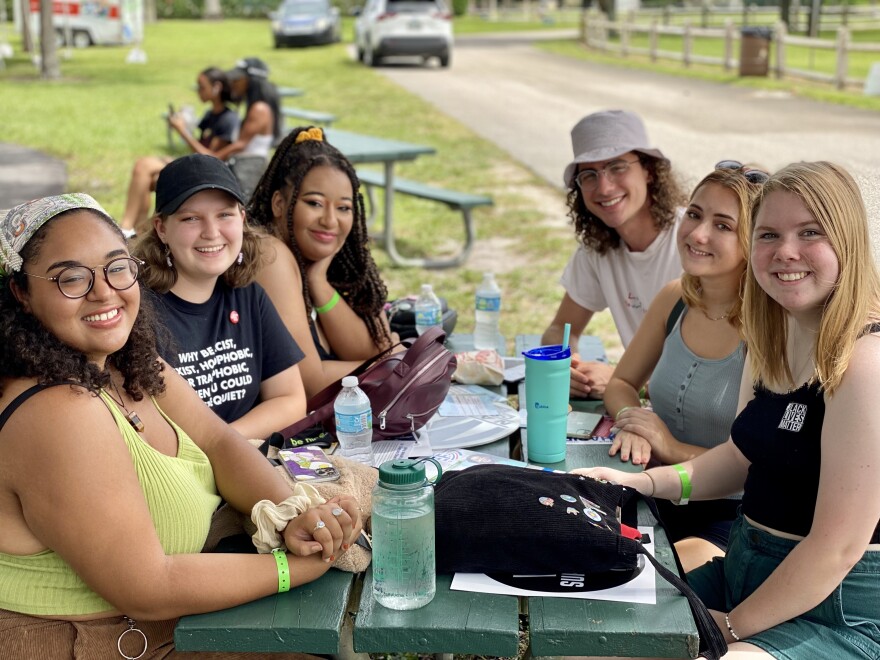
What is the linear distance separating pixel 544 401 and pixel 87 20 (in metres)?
33.9

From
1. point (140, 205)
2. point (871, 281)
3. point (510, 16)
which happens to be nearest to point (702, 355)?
point (871, 281)

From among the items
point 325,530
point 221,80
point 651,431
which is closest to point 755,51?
point 221,80

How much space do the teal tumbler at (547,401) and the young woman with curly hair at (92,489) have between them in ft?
2.26

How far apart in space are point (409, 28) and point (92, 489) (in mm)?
24086

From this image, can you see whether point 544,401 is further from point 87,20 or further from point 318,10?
point 87,20

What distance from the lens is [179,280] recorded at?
3094 millimetres

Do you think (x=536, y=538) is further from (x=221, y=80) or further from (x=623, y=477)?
(x=221, y=80)

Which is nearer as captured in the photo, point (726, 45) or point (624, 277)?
point (624, 277)

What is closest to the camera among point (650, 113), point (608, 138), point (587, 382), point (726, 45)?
point (587, 382)

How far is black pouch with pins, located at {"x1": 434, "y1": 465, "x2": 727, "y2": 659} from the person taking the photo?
2084mm

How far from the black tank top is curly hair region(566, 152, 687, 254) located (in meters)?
1.57

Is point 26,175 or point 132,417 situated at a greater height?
point 132,417

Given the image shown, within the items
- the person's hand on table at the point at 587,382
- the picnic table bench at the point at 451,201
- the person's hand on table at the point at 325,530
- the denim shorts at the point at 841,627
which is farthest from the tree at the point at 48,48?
the denim shorts at the point at 841,627

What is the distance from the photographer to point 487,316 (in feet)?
12.9
